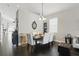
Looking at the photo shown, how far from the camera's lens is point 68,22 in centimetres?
198

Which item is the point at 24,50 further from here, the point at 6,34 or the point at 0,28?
the point at 0,28

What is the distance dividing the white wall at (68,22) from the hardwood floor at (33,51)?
0.30 metres

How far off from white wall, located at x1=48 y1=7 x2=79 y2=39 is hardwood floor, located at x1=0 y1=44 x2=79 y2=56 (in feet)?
1.00

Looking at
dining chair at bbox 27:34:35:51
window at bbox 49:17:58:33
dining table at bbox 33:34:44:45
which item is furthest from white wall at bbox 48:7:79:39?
dining chair at bbox 27:34:35:51

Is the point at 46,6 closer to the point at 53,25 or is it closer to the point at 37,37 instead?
the point at 53,25

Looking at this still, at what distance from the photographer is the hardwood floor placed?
6.57ft

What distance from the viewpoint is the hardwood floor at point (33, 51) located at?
200 cm

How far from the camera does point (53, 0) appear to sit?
80.4 inches

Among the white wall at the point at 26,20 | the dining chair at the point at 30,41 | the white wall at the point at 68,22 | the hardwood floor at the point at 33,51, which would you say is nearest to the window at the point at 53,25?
the white wall at the point at 68,22

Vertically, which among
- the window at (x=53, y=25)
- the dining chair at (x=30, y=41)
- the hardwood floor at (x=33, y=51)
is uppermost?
the window at (x=53, y=25)

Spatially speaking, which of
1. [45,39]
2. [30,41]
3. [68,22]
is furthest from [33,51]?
[68,22]

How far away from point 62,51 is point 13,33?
102cm

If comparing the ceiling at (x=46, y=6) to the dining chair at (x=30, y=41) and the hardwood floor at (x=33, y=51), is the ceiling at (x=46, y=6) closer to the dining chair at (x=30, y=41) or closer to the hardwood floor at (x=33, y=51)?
the dining chair at (x=30, y=41)

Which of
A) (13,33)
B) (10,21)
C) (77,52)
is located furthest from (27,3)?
(77,52)
